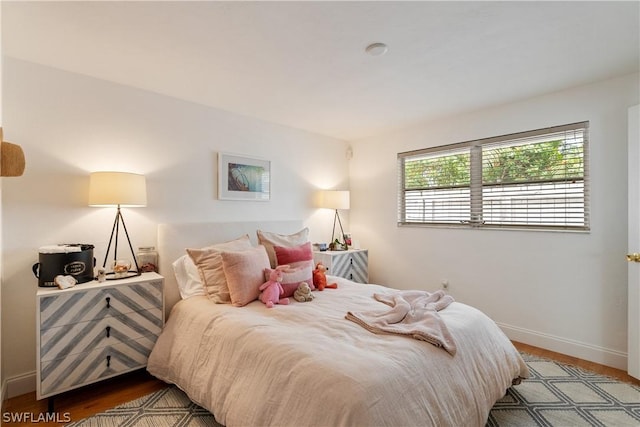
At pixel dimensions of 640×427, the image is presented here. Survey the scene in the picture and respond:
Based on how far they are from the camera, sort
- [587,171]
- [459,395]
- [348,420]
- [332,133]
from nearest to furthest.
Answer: [348,420] → [459,395] → [587,171] → [332,133]

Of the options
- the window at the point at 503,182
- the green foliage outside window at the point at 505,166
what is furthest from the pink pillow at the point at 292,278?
the green foliage outside window at the point at 505,166

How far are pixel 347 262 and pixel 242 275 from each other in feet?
6.12

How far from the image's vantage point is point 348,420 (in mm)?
1240

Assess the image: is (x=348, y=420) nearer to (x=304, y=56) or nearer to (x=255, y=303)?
(x=255, y=303)

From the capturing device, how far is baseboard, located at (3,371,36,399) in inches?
87.3

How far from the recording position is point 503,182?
10.9ft

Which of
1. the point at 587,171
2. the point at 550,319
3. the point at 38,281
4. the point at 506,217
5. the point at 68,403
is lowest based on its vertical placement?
the point at 68,403

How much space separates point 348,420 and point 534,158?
309 centimetres

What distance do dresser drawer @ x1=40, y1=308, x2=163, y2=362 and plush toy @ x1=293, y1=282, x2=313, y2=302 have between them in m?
1.10

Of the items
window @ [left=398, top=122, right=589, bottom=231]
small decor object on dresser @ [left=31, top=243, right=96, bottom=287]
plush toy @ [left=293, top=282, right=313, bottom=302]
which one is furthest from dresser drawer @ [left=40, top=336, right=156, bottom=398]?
window @ [left=398, top=122, right=589, bottom=231]

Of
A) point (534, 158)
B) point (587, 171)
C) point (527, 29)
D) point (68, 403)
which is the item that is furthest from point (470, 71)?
point (68, 403)

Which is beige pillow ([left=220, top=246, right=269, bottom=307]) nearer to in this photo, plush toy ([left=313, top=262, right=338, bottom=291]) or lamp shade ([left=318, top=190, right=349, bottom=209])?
plush toy ([left=313, top=262, right=338, bottom=291])

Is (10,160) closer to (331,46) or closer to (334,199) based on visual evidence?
(331,46)

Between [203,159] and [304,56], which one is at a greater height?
[304,56]
